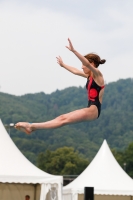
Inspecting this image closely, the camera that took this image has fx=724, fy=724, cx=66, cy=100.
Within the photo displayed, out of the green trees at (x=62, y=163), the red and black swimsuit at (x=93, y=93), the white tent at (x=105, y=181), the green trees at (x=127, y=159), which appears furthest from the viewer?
the green trees at (x=127, y=159)

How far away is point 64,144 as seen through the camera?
6713 inches

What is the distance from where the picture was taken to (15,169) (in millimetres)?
19625

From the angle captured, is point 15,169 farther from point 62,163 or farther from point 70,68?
point 62,163

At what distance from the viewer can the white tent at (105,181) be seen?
2500 cm

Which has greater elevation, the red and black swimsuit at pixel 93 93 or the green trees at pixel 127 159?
the green trees at pixel 127 159

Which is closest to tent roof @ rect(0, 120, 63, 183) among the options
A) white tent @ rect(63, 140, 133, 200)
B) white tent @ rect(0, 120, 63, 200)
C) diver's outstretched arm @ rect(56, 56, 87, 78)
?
white tent @ rect(0, 120, 63, 200)

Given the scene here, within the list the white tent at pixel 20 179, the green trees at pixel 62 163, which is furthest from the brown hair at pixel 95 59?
the green trees at pixel 62 163

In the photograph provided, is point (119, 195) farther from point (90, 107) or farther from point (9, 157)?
point (90, 107)

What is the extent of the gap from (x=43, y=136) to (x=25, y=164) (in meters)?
162

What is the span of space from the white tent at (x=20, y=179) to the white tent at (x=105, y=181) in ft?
11.8

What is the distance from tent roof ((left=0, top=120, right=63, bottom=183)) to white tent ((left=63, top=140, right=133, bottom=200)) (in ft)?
12.4

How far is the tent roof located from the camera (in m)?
19.1

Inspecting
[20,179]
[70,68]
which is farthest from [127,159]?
[70,68]

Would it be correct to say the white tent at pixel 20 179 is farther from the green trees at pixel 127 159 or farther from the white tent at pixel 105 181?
the green trees at pixel 127 159
